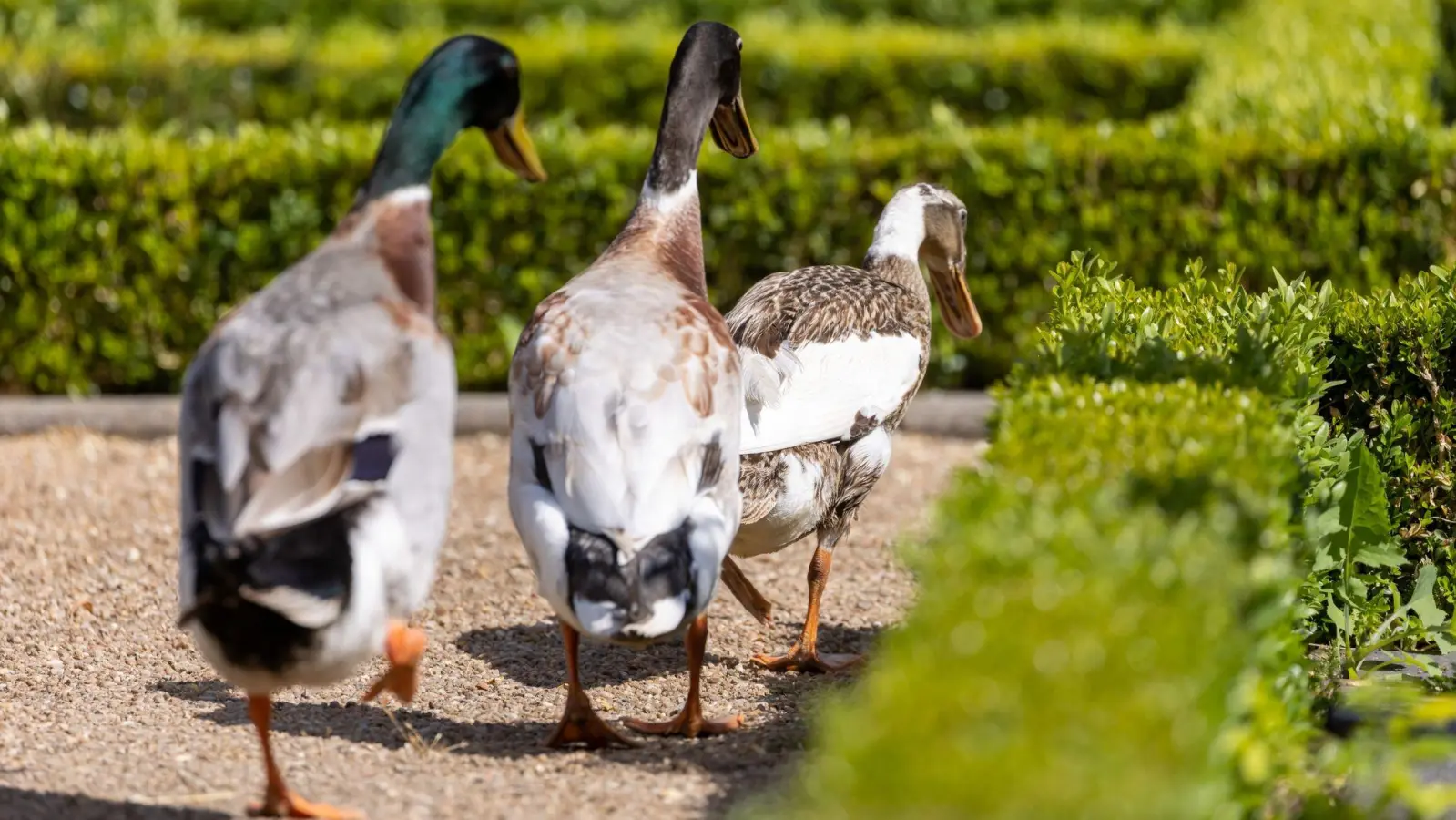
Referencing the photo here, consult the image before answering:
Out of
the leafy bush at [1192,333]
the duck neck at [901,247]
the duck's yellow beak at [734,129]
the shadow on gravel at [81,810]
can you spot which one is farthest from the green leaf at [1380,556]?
the shadow on gravel at [81,810]

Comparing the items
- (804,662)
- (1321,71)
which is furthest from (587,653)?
(1321,71)

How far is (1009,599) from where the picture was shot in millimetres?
3064

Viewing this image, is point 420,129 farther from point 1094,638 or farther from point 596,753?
point 1094,638

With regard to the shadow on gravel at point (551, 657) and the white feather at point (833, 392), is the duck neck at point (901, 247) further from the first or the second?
the shadow on gravel at point (551, 657)

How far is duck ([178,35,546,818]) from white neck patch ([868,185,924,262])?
259 centimetres

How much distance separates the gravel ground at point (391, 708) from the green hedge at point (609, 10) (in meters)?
8.87

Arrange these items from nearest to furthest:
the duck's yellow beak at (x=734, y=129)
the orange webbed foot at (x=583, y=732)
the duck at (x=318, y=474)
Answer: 1. the duck at (x=318, y=474)
2. the orange webbed foot at (x=583, y=732)
3. the duck's yellow beak at (x=734, y=129)

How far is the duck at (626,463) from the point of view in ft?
14.0

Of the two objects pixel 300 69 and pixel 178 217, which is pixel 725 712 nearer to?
pixel 178 217

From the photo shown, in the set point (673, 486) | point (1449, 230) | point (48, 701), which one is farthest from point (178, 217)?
point (1449, 230)

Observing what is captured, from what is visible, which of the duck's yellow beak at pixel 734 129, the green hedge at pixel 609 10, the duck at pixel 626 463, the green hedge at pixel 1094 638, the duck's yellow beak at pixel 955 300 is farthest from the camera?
the green hedge at pixel 609 10

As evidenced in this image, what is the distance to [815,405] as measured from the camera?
552cm

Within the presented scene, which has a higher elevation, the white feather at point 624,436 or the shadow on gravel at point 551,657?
the white feather at point 624,436

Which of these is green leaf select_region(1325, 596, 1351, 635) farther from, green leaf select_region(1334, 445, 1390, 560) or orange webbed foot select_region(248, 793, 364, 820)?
orange webbed foot select_region(248, 793, 364, 820)
